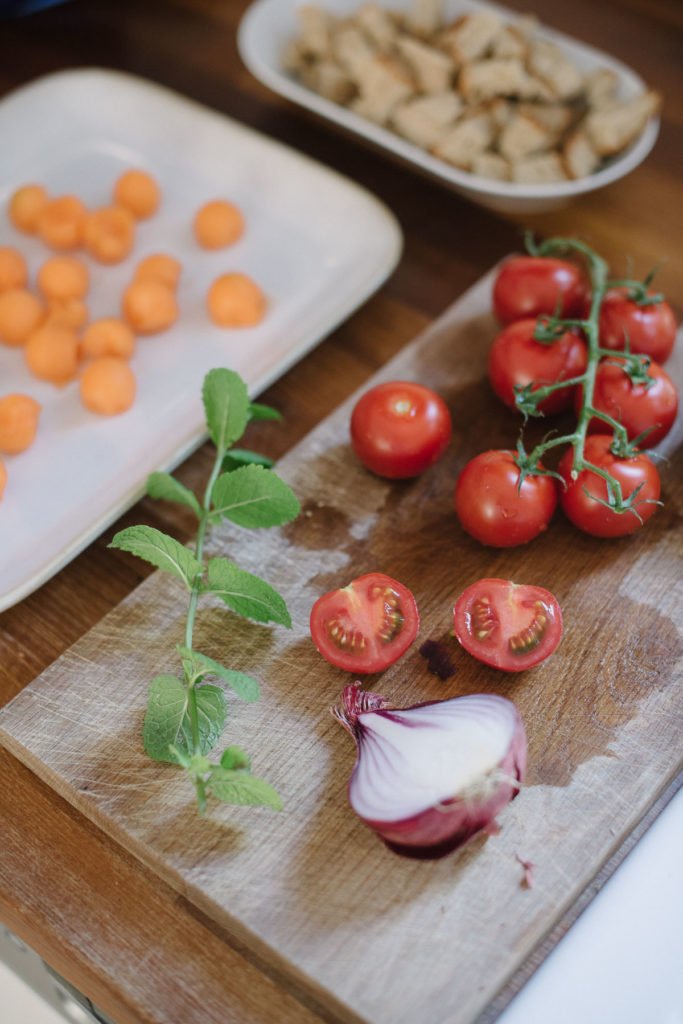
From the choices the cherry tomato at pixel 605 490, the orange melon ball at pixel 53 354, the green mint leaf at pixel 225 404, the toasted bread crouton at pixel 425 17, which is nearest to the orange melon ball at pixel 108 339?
the orange melon ball at pixel 53 354

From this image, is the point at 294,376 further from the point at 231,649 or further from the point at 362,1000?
the point at 362,1000

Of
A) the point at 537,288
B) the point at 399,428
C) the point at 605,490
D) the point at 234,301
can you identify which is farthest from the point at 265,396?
the point at 605,490

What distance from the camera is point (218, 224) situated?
1.41 m

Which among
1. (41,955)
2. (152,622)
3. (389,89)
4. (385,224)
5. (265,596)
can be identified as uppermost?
(389,89)

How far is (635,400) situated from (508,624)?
1.03ft

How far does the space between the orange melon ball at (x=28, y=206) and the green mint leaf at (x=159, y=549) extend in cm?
65

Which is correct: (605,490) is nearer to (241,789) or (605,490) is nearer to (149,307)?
(241,789)

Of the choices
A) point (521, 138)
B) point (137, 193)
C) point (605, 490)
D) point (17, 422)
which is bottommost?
point (17, 422)

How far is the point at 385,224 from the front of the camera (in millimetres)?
1417

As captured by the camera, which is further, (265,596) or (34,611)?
(34,611)

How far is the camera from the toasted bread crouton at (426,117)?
56.6 inches

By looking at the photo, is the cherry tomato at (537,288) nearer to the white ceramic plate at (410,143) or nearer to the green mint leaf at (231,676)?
the white ceramic plate at (410,143)

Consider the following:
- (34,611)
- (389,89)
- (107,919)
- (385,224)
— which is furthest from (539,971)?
(389,89)

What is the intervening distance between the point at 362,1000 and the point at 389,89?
1180 millimetres
